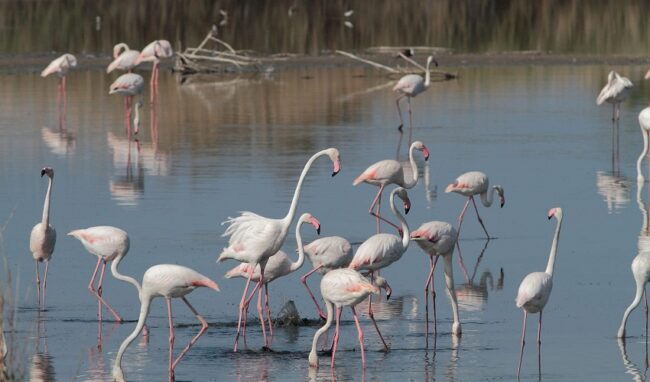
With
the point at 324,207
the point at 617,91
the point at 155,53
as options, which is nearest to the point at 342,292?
the point at 324,207

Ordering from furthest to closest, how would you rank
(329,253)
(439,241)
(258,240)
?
(329,253) < (439,241) < (258,240)

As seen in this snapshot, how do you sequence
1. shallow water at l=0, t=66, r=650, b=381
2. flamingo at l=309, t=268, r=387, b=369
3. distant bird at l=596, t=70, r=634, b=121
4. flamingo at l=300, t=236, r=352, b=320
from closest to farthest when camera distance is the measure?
flamingo at l=309, t=268, r=387, b=369, shallow water at l=0, t=66, r=650, b=381, flamingo at l=300, t=236, r=352, b=320, distant bird at l=596, t=70, r=634, b=121

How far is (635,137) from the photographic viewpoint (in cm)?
2089

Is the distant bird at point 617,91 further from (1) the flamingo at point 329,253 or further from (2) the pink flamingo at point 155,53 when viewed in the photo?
(1) the flamingo at point 329,253

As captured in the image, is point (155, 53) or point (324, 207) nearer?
point (324, 207)

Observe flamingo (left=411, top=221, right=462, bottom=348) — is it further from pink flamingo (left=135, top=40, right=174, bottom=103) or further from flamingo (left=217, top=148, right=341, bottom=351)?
pink flamingo (left=135, top=40, right=174, bottom=103)

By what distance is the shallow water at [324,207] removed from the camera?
31.2 feet

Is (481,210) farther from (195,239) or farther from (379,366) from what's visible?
(379,366)

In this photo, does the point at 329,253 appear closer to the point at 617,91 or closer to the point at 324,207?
the point at 324,207

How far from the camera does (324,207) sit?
14805 mm

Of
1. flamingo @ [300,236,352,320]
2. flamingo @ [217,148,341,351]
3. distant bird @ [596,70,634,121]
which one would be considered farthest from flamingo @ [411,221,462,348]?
distant bird @ [596,70,634,121]

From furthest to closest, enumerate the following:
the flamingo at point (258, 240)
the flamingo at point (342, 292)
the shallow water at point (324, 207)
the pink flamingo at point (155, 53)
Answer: the pink flamingo at point (155, 53) → the flamingo at point (258, 240) → the shallow water at point (324, 207) → the flamingo at point (342, 292)

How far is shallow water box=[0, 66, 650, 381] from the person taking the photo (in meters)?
9.50

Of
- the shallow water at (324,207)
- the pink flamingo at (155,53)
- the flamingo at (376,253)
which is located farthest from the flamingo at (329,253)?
the pink flamingo at (155,53)
